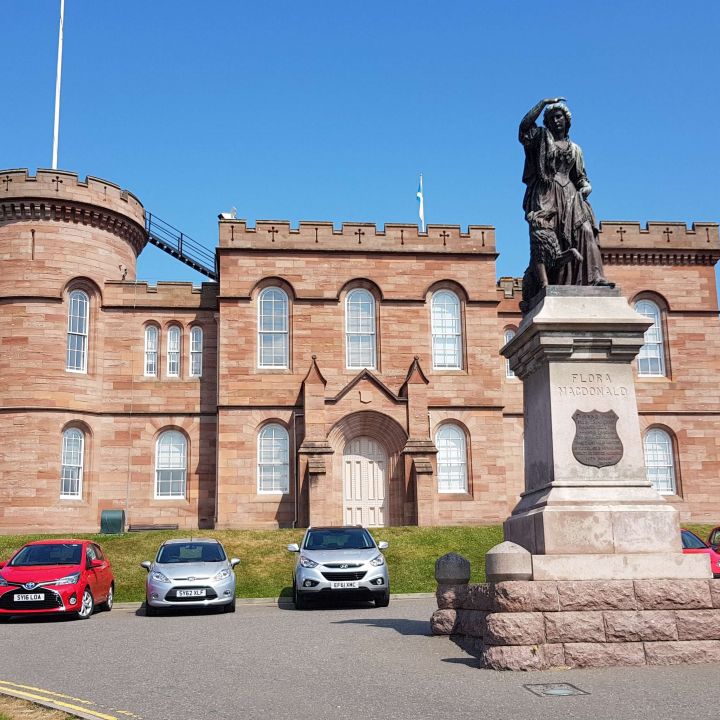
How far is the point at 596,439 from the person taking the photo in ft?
33.1

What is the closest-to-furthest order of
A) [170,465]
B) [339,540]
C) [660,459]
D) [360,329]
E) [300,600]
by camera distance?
[300,600] < [339,540] < [170,465] < [360,329] < [660,459]

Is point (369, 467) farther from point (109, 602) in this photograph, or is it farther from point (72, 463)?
point (109, 602)

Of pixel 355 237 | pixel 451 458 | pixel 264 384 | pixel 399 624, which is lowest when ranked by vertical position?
pixel 399 624

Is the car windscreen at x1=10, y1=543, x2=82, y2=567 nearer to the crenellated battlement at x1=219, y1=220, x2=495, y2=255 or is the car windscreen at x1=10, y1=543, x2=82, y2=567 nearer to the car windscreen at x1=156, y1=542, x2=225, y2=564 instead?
the car windscreen at x1=156, y1=542, x2=225, y2=564

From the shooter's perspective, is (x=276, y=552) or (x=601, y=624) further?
(x=276, y=552)

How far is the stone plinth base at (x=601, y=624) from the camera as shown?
8797mm

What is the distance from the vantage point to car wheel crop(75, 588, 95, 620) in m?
16.7

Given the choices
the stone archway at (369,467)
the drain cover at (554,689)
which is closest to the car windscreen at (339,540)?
the drain cover at (554,689)

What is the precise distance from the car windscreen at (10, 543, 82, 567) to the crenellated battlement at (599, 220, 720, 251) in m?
23.8

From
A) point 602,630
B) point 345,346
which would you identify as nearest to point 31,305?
point 345,346

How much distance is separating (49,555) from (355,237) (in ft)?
59.2

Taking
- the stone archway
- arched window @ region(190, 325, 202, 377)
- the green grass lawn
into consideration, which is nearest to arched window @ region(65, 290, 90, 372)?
arched window @ region(190, 325, 202, 377)

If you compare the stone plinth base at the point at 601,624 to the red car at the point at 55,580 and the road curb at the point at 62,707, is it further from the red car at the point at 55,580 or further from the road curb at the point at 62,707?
the red car at the point at 55,580

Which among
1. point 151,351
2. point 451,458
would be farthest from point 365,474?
point 151,351
